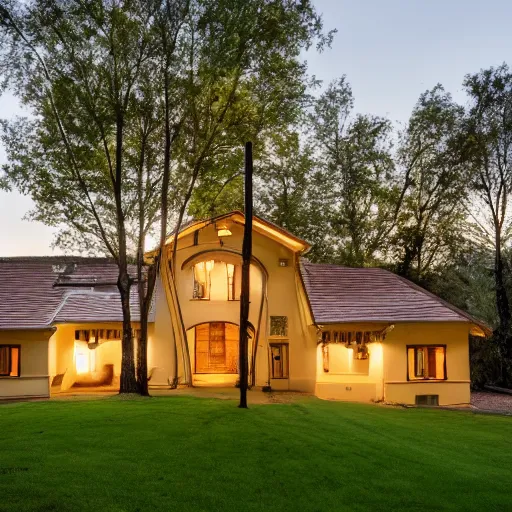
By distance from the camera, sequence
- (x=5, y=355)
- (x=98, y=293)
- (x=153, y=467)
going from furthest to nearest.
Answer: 1. (x=98, y=293)
2. (x=5, y=355)
3. (x=153, y=467)

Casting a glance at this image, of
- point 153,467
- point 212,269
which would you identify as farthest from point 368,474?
point 212,269

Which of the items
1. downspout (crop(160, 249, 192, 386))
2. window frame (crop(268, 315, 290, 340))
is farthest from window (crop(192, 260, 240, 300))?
window frame (crop(268, 315, 290, 340))

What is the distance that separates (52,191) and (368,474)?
Answer: 13.9 metres

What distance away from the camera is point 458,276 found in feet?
112

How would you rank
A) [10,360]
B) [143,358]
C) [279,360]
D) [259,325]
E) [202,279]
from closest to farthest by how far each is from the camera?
[143,358] → [10,360] → [279,360] → [259,325] → [202,279]

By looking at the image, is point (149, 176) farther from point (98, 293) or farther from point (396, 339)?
point (396, 339)

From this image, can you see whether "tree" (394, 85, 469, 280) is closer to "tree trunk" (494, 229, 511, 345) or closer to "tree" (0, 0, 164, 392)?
"tree trunk" (494, 229, 511, 345)

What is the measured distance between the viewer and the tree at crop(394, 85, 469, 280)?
33125 millimetres

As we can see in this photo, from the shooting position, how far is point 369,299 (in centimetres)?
2422

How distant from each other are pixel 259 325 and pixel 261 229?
3769 mm

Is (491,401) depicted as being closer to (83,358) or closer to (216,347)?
(216,347)

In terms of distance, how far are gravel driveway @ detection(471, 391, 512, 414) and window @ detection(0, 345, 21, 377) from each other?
17.2 meters

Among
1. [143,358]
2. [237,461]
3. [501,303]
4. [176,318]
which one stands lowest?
[237,461]

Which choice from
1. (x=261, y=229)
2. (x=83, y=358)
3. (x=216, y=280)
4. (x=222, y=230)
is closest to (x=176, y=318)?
(x=216, y=280)
